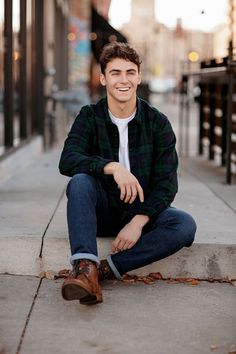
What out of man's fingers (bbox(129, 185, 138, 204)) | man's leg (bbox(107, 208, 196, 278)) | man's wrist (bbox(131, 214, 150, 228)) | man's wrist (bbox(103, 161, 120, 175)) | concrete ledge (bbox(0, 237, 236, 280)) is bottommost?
concrete ledge (bbox(0, 237, 236, 280))

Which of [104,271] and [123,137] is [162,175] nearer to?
[123,137]

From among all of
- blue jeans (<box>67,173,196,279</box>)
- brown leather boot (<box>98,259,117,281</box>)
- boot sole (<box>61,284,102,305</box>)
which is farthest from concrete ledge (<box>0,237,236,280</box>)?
boot sole (<box>61,284,102,305</box>)

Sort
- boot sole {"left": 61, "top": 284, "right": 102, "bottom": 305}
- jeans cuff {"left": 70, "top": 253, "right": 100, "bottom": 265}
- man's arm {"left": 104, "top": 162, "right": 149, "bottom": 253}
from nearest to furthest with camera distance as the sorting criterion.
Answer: boot sole {"left": 61, "top": 284, "right": 102, "bottom": 305} → jeans cuff {"left": 70, "top": 253, "right": 100, "bottom": 265} → man's arm {"left": 104, "top": 162, "right": 149, "bottom": 253}

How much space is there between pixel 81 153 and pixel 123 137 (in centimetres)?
28

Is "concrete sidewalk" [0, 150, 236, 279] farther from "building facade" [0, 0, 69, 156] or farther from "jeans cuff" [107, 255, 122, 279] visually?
"building facade" [0, 0, 69, 156]

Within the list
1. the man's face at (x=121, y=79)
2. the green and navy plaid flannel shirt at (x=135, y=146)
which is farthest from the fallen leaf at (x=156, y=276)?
the man's face at (x=121, y=79)

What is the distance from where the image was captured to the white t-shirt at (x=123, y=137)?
4.44m

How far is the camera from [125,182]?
4098mm

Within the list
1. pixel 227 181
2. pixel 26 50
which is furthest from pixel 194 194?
pixel 26 50

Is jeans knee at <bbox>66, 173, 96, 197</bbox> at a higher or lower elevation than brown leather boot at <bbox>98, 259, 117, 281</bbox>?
higher

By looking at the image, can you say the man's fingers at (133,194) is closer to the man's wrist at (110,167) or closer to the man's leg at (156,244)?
the man's wrist at (110,167)

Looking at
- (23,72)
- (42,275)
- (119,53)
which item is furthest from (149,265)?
(23,72)

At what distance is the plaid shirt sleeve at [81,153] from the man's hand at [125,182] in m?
0.08

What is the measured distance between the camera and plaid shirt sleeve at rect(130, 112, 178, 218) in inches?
168
